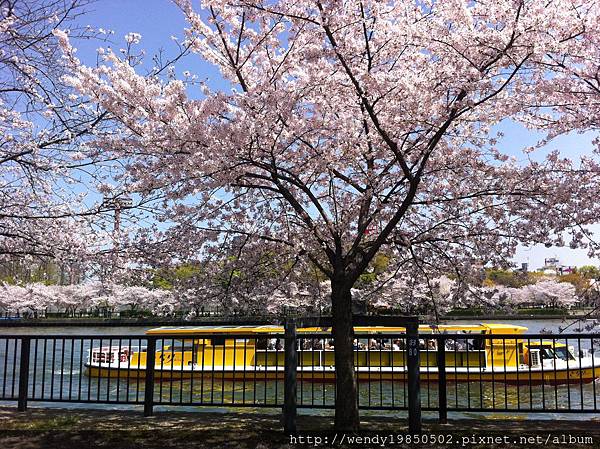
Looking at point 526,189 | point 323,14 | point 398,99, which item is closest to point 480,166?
point 526,189

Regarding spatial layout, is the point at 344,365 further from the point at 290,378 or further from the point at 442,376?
the point at 442,376

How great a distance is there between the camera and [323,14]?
5.69 m

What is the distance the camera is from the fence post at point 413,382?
6246mm

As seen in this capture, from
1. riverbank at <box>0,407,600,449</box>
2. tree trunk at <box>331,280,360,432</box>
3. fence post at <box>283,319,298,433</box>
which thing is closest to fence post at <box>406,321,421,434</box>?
riverbank at <box>0,407,600,449</box>

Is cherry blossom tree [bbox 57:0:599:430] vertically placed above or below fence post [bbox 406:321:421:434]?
above

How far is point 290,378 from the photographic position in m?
6.34

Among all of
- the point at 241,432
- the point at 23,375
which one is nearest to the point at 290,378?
the point at 241,432

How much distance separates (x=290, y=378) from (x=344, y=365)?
0.64 m

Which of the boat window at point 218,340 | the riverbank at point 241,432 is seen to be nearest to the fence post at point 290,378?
the riverbank at point 241,432

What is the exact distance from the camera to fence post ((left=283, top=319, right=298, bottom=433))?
6270 millimetres

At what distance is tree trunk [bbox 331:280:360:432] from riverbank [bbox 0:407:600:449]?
208 mm

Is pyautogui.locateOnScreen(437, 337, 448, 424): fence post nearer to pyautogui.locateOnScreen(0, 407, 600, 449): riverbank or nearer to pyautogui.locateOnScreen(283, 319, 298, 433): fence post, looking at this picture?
pyautogui.locateOnScreen(0, 407, 600, 449): riverbank

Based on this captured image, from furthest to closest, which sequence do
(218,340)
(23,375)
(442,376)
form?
1. (218,340)
2. (23,375)
3. (442,376)

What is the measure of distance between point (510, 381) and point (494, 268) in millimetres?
9878
